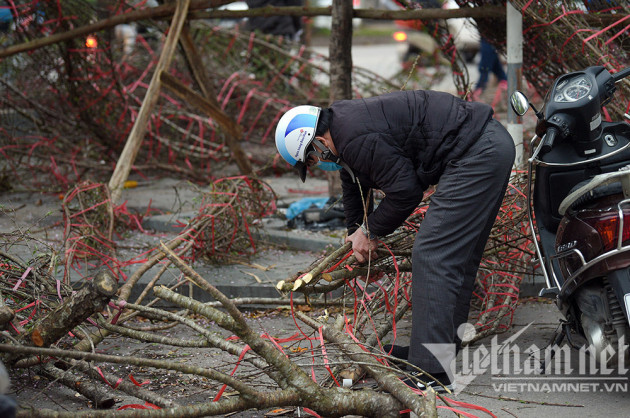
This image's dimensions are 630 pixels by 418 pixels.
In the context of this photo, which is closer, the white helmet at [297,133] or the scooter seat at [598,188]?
the scooter seat at [598,188]

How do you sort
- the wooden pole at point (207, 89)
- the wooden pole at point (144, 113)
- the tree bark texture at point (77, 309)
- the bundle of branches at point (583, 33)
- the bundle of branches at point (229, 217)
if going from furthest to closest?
the wooden pole at point (207, 89)
the wooden pole at point (144, 113)
the bundle of branches at point (229, 217)
the bundle of branches at point (583, 33)
the tree bark texture at point (77, 309)

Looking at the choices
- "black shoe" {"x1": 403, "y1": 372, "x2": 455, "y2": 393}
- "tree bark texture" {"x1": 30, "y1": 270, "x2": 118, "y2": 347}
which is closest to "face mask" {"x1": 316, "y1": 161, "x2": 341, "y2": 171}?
"black shoe" {"x1": 403, "y1": 372, "x2": 455, "y2": 393}

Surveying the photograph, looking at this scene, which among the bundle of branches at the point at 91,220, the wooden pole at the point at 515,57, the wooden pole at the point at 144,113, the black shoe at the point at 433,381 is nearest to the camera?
the black shoe at the point at 433,381

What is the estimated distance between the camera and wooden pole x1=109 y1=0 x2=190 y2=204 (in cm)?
568

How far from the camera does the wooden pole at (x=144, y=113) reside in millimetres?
5684

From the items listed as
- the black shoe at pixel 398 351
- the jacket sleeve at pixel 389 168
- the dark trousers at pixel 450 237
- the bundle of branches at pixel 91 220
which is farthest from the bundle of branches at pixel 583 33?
the bundle of branches at pixel 91 220

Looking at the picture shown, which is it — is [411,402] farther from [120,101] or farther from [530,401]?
[120,101]

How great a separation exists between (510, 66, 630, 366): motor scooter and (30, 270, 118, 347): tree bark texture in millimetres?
1964

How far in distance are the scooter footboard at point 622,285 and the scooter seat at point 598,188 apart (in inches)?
13.0

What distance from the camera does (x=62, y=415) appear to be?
2570 mm

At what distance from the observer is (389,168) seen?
3.41 meters

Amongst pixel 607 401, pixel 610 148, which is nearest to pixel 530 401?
pixel 607 401

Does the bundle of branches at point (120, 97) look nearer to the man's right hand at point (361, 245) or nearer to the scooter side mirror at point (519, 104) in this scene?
the man's right hand at point (361, 245)

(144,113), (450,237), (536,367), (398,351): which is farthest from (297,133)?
(144,113)
